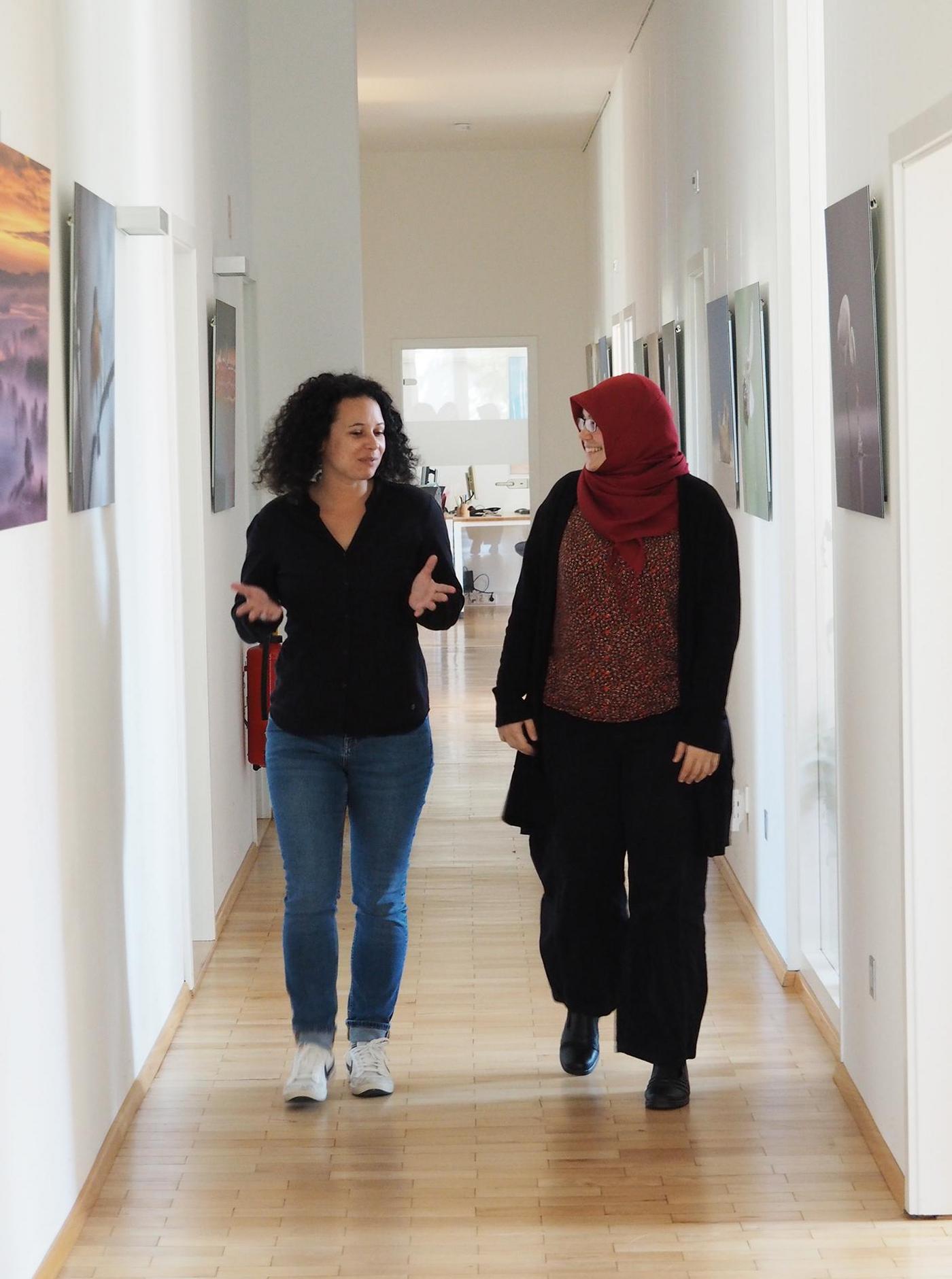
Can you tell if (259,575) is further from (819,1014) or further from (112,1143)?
(819,1014)

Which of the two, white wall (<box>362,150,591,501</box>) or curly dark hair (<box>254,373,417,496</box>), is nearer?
curly dark hair (<box>254,373,417,496</box>)

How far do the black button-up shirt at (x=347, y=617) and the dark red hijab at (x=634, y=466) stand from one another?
0.39 m

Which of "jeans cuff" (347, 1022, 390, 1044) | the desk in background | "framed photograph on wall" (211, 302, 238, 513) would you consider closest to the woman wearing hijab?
"jeans cuff" (347, 1022, 390, 1044)

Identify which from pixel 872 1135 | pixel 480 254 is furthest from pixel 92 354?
pixel 480 254

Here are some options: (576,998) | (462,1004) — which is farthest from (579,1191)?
(462,1004)

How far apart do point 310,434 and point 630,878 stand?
1224 millimetres

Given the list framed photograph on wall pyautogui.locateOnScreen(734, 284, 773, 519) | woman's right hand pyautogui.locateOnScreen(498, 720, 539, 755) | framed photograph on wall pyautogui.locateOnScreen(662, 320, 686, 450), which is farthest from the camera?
framed photograph on wall pyautogui.locateOnScreen(662, 320, 686, 450)

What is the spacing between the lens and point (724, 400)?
5379 millimetres

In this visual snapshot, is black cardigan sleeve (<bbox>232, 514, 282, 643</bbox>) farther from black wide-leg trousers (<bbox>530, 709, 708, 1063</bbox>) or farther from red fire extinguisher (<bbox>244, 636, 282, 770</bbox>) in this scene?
red fire extinguisher (<bbox>244, 636, 282, 770</bbox>)

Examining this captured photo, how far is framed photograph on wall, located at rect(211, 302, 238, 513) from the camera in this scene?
5.23 m

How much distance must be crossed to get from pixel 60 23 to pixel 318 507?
44.7 inches

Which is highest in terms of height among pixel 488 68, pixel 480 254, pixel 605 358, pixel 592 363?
pixel 488 68

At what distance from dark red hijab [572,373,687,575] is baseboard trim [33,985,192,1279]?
1.67 metres

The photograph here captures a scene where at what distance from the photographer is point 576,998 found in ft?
12.0
